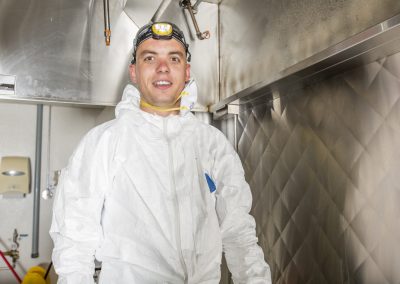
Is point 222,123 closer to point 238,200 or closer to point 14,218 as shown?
point 238,200

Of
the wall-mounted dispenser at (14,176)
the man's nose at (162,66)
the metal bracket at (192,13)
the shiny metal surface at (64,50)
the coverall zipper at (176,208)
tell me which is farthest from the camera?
the wall-mounted dispenser at (14,176)

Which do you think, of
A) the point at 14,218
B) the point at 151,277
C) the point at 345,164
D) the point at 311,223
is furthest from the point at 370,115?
the point at 14,218

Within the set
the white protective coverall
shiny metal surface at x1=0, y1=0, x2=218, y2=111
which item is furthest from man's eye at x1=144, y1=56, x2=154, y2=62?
shiny metal surface at x1=0, y1=0, x2=218, y2=111

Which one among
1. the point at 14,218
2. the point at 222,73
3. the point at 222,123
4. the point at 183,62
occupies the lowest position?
the point at 14,218

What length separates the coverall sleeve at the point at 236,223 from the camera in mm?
995

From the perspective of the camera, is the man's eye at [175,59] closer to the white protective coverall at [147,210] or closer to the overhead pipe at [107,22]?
the white protective coverall at [147,210]

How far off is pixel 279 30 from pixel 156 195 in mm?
828

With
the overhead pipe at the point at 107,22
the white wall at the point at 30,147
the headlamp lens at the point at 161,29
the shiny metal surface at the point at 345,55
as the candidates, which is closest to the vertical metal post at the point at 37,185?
the white wall at the point at 30,147

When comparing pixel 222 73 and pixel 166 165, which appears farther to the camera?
pixel 222 73

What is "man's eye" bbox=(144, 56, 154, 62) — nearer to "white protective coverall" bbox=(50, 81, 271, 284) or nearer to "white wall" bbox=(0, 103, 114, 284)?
"white protective coverall" bbox=(50, 81, 271, 284)

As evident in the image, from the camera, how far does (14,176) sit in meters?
2.01

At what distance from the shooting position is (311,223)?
117cm

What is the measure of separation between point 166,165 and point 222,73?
38.6 inches

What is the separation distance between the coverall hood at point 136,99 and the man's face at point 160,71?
2cm
